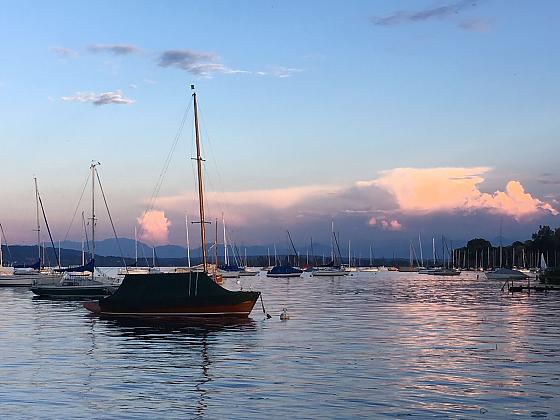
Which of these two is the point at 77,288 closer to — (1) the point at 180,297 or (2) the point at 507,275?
(1) the point at 180,297

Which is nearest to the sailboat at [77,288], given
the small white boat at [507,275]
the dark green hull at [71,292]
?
the dark green hull at [71,292]

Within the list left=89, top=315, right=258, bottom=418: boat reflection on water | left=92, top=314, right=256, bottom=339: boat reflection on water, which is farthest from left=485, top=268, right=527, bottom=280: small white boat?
left=89, top=315, right=258, bottom=418: boat reflection on water

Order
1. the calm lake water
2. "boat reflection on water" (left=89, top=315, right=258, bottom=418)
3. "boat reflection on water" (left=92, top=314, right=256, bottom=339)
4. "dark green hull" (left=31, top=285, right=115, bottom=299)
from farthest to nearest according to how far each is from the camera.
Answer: "dark green hull" (left=31, top=285, right=115, bottom=299)
"boat reflection on water" (left=92, top=314, right=256, bottom=339)
"boat reflection on water" (left=89, top=315, right=258, bottom=418)
the calm lake water

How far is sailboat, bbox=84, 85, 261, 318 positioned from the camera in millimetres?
56844

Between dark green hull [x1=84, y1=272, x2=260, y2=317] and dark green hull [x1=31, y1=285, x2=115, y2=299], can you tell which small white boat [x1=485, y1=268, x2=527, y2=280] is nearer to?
dark green hull [x1=31, y1=285, x2=115, y2=299]

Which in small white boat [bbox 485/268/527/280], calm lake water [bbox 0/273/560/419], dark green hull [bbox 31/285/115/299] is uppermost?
dark green hull [bbox 31/285/115/299]

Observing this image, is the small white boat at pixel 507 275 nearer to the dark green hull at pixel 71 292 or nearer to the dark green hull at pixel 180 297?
the dark green hull at pixel 71 292

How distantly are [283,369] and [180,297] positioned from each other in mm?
24554

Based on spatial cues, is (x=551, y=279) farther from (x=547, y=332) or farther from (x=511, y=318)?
(x=547, y=332)

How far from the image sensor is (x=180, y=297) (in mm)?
57031

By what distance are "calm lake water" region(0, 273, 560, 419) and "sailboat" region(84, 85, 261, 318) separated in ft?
7.01

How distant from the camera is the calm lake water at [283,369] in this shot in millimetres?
25078

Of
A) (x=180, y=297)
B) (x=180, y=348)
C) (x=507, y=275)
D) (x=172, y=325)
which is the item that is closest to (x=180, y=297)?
(x=180, y=297)

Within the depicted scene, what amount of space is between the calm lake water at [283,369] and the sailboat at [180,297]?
7.01 ft
